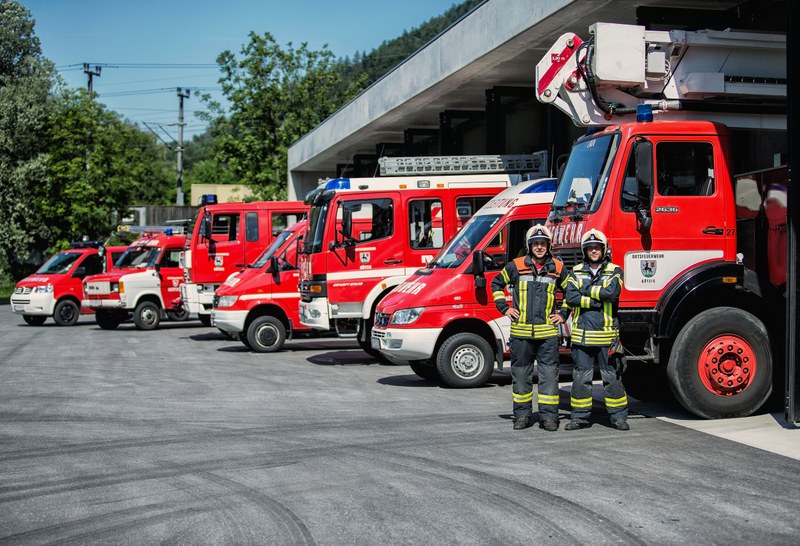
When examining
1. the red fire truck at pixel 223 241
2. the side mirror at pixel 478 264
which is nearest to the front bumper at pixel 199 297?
the red fire truck at pixel 223 241

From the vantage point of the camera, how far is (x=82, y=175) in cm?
4506

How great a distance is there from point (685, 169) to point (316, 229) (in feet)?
25.8

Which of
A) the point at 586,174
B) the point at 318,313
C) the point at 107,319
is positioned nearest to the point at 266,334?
the point at 318,313

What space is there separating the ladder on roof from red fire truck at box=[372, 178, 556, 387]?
296 centimetres

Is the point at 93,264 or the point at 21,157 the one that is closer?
the point at 93,264

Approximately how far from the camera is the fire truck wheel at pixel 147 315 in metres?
25.3

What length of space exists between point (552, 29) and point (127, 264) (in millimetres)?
13620

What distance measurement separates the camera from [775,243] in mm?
9617

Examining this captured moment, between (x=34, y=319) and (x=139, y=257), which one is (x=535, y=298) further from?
(x=34, y=319)

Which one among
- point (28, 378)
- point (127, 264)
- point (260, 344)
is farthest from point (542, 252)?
point (127, 264)

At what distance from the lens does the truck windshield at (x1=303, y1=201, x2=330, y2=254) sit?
16328mm

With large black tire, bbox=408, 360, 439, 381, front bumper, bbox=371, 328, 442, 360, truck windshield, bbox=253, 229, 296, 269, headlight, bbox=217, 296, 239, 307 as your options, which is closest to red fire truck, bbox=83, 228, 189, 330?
truck windshield, bbox=253, 229, 296, 269

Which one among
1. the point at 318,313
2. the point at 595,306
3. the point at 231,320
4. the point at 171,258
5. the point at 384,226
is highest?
the point at 384,226

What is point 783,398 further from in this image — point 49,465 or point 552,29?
point 552,29
